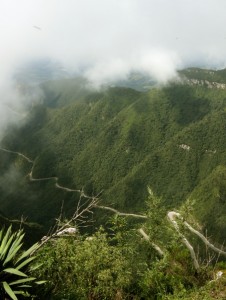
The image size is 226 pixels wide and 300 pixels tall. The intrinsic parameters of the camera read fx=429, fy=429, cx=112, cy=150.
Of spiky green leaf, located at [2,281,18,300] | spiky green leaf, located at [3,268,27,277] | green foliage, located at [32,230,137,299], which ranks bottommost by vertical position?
green foliage, located at [32,230,137,299]

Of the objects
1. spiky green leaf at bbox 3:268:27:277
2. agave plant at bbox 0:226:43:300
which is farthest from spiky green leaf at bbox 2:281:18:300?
spiky green leaf at bbox 3:268:27:277

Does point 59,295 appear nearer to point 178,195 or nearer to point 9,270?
point 9,270

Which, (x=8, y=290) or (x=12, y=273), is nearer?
(x=8, y=290)

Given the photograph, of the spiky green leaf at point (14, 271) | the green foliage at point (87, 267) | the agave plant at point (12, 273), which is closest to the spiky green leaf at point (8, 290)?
the agave plant at point (12, 273)

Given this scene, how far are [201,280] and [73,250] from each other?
12.3 m

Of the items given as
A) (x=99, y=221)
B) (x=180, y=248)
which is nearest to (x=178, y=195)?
(x=99, y=221)

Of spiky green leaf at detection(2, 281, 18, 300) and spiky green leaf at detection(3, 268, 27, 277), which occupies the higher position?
spiky green leaf at detection(3, 268, 27, 277)

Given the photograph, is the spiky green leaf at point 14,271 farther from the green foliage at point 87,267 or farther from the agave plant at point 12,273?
the green foliage at point 87,267

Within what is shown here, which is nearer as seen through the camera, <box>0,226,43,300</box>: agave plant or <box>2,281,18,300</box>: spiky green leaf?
<box>2,281,18,300</box>: spiky green leaf

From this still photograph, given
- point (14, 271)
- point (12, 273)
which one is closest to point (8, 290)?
point (14, 271)

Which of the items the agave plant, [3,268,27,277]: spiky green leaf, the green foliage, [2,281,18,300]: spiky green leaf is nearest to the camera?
[2,281,18,300]: spiky green leaf

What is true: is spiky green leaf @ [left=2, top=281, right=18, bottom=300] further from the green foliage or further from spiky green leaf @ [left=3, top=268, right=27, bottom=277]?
the green foliage

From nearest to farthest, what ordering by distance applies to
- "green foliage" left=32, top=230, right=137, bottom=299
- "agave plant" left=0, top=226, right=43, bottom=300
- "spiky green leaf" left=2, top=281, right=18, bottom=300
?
"spiky green leaf" left=2, top=281, right=18, bottom=300
"agave plant" left=0, top=226, right=43, bottom=300
"green foliage" left=32, top=230, right=137, bottom=299

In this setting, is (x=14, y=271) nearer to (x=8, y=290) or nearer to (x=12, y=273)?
(x=8, y=290)
